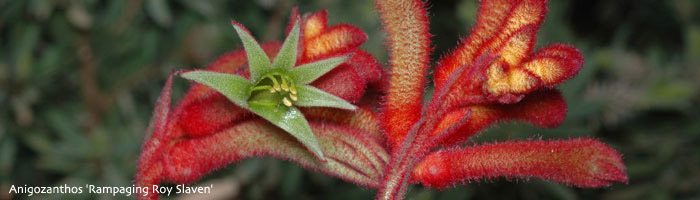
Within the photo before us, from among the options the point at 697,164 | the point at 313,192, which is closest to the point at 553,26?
the point at 697,164

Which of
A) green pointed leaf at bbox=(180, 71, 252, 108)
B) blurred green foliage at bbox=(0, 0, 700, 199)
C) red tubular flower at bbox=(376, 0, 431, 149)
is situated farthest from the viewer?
blurred green foliage at bbox=(0, 0, 700, 199)

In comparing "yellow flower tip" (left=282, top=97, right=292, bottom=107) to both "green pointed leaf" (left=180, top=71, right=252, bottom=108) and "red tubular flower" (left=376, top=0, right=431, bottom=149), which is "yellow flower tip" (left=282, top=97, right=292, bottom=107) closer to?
"green pointed leaf" (left=180, top=71, right=252, bottom=108)

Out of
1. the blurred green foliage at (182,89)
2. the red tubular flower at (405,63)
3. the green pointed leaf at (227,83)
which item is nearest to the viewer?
the green pointed leaf at (227,83)

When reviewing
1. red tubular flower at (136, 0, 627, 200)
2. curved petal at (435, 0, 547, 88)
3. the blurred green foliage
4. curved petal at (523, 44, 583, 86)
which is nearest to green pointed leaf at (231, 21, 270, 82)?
red tubular flower at (136, 0, 627, 200)

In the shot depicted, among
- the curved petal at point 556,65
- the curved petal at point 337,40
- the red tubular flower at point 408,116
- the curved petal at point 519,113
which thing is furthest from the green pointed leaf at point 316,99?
the curved petal at point 556,65

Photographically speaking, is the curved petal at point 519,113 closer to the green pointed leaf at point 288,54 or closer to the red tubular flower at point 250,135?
the red tubular flower at point 250,135

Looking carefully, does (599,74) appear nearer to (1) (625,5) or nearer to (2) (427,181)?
(1) (625,5)

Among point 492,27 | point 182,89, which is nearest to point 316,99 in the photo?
point 492,27
